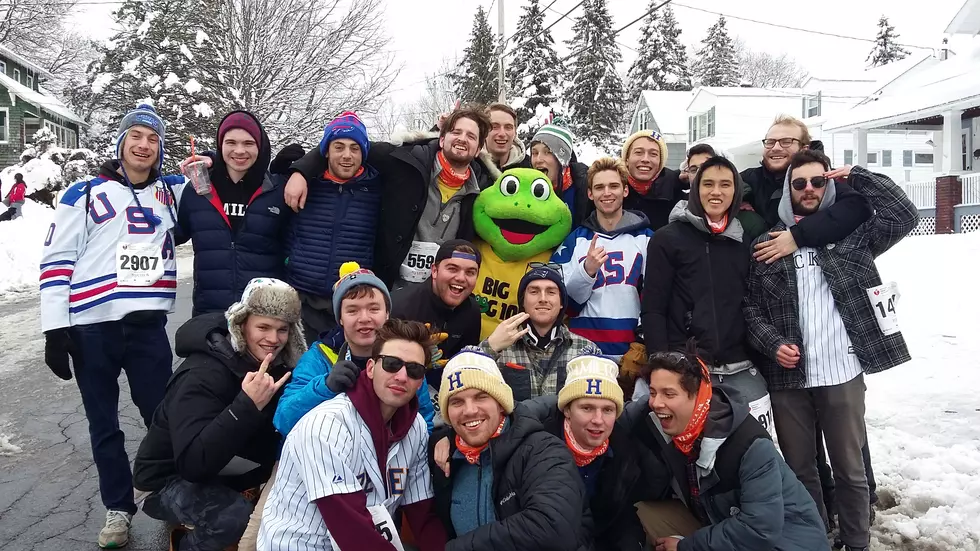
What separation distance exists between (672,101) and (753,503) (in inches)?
1518

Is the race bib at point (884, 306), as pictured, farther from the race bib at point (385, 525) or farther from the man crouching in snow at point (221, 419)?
the man crouching in snow at point (221, 419)

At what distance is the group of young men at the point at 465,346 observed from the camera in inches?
117

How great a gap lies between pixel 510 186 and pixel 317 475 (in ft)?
7.68

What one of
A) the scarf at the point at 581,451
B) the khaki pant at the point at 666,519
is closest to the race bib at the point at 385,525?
the scarf at the point at 581,451

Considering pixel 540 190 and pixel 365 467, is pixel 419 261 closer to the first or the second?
pixel 540 190

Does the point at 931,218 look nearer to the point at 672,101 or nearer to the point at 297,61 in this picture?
the point at 297,61

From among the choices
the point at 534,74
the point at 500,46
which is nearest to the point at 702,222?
the point at 500,46

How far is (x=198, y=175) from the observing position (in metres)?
4.17

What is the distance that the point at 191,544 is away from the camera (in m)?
3.26

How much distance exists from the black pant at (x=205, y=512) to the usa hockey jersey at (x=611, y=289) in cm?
210

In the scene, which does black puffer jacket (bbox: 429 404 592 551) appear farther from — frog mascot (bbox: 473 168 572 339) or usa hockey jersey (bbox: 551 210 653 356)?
frog mascot (bbox: 473 168 572 339)

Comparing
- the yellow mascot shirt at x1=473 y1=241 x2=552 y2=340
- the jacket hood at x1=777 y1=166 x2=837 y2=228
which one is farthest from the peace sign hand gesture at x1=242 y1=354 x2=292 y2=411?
the jacket hood at x1=777 y1=166 x2=837 y2=228

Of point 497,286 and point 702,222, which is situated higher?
point 702,222

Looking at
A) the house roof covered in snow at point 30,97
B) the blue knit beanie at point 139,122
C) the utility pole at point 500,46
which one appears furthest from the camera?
the house roof covered in snow at point 30,97
